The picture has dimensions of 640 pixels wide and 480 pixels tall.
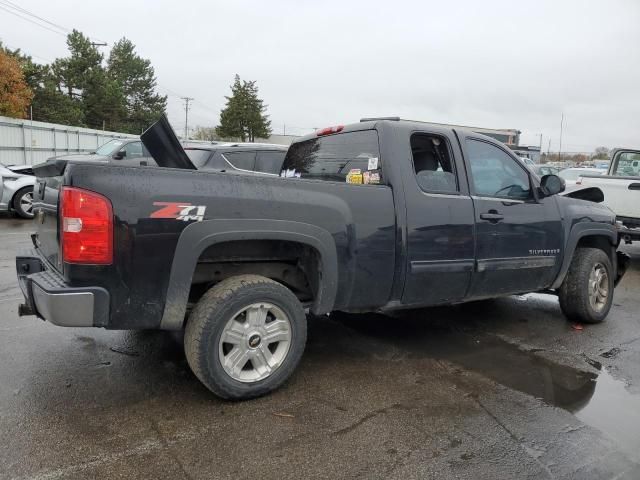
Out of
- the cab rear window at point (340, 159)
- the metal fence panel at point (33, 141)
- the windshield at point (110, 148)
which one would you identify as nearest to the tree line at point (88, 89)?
the metal fence panel at point (33, 141)

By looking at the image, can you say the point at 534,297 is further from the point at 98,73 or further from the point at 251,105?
the point at 251,105

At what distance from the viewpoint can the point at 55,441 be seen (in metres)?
2.79

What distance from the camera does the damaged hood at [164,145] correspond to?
11.0ft

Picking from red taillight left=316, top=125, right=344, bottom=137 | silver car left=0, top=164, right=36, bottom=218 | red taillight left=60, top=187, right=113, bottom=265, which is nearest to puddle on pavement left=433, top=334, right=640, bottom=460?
red taillight left=316, top=125, right=344, bottom=137

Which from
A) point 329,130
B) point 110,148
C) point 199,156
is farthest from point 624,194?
point 110,148

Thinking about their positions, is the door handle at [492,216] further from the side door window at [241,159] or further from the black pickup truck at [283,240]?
the side door window at [241,159]

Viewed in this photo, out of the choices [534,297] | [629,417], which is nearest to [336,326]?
[629,417]

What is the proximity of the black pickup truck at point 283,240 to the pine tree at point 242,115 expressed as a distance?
53.1 metres

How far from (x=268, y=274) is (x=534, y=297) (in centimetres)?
429

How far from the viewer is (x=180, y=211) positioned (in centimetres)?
297

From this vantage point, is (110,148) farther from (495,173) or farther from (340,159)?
(495,173)

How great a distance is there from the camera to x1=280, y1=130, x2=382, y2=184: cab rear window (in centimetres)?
402

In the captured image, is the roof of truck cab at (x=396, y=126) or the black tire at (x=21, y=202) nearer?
the roof of truck cab at (x=396, y=126)

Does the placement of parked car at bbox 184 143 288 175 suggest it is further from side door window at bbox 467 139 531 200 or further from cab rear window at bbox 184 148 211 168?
side door window at bbox 467 139 531 200
